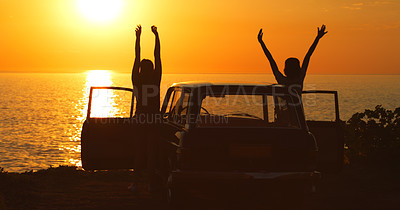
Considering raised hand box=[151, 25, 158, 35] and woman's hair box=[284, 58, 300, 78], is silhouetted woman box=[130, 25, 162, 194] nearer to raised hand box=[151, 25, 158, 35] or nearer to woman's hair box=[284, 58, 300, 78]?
raised hand box=[151, 25, 158, 35]

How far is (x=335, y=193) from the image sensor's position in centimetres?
993

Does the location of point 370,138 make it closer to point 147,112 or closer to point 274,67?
point 274,67

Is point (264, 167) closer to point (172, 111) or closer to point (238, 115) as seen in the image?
point (238, 115)

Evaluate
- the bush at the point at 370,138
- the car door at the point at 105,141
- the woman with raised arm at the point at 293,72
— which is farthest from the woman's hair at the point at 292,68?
the bush at the point at 370,138

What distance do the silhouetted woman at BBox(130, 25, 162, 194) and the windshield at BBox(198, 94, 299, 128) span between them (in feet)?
4.73

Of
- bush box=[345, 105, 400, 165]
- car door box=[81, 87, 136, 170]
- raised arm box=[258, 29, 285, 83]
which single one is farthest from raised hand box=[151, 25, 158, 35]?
bush box=[345, 105, 400, 165]

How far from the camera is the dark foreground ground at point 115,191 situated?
8773mm

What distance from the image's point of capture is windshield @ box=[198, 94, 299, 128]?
7625 mm

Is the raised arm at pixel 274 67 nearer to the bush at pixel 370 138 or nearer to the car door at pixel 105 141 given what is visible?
the car door at pixel 105 141

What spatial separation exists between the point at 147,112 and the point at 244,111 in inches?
76.3

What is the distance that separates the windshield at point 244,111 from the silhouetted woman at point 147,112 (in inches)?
56.7

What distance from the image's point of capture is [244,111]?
815cm

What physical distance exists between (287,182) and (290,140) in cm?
52

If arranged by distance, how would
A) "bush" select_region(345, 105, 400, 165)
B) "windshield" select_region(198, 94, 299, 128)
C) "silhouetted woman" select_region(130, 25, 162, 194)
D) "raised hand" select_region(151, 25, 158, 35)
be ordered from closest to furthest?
"windshield" select_region(198, 94, 299, 128) < "silhouetted woman" select_region(130, 25, 162, 194) < "raised hand" select_region(151, 25, 158, 35) < "bush" select_region(345, 105, 400, 165)
